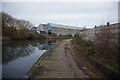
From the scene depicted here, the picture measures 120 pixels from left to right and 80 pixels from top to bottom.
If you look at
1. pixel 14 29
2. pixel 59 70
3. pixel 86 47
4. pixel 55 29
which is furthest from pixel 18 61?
pixel 55 29

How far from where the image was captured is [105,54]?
646cm

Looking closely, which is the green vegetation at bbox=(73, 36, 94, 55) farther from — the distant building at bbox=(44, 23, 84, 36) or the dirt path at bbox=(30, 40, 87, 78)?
the distant building at bbox=(44, 23, 84, 36)

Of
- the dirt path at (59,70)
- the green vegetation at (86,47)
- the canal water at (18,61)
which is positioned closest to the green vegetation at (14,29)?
the canal water at (18,61)

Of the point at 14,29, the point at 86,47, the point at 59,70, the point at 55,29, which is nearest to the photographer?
the point at 59,70

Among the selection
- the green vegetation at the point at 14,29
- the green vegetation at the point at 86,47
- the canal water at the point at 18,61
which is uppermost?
the green vegetation at the point at 14,29

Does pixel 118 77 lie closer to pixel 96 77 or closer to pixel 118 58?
pixel 96 77

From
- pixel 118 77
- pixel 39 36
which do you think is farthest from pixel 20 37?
pixel 118 77

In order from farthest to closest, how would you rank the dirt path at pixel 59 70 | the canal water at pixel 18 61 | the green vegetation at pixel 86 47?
the green vegetation at pixel 86 47 → the canal water at pixel 18 61 → the dirt path at pixel 59 70

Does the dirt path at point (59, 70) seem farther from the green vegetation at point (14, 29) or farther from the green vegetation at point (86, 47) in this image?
the green vegetation at point (14, 29)

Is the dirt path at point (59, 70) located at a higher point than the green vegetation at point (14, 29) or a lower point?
lower

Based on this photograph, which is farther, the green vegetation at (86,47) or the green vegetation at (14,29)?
the green vegetation at (14,29)

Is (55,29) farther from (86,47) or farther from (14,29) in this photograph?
(86,47)

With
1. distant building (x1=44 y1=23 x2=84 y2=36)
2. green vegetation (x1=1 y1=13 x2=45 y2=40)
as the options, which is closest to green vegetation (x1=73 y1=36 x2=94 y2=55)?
green vegetation (x1=1 y1=13 x2=45 y2=40)

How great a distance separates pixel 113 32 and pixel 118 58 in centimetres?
149
